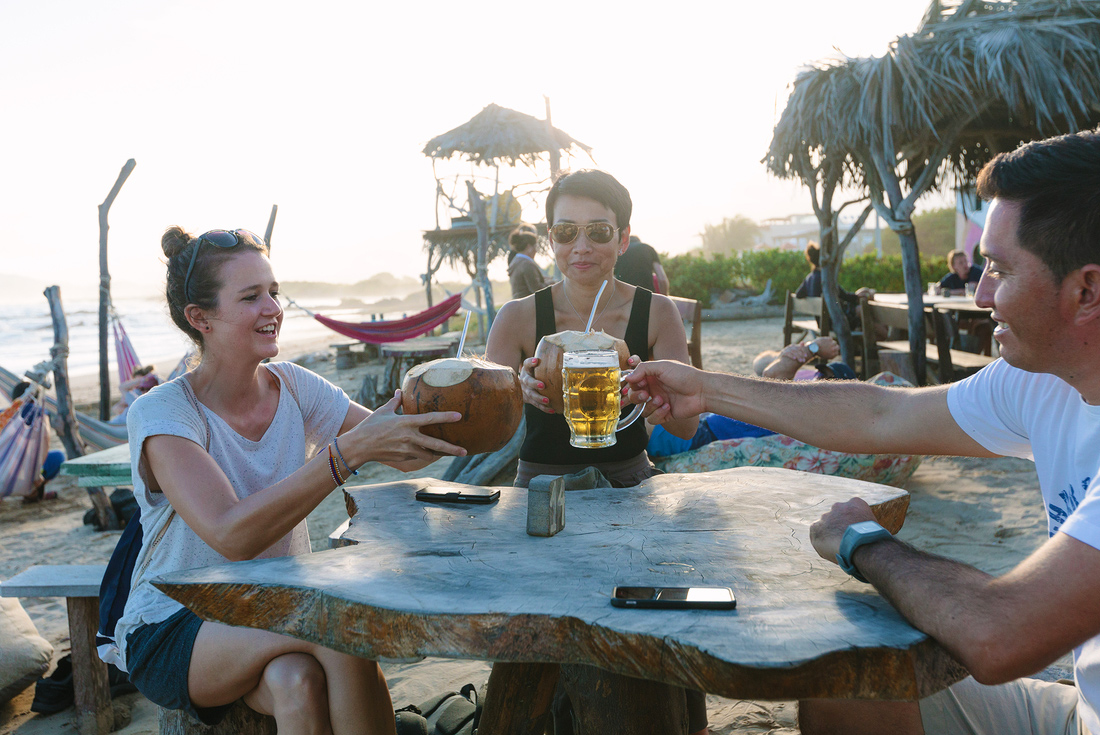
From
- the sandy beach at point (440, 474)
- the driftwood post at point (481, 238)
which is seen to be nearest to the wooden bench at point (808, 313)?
the sandy beach at point (440, 474)

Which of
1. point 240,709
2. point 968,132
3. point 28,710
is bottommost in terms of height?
point 28,710

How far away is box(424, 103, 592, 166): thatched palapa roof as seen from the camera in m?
12.3

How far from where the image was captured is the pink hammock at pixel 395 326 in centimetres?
885

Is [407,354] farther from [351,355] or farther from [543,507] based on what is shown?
[543,507]

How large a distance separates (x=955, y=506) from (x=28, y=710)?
4.08 meters

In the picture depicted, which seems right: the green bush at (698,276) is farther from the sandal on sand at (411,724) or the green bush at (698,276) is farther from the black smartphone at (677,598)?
the black smartphone at (677,598)

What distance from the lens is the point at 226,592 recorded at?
3.68 feet

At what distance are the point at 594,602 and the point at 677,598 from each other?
0.12 m

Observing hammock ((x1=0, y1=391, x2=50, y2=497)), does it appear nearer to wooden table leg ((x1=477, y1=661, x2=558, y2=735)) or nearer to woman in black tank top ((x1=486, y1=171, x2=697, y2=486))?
woman in black tank top ((x1=486, y1=171, x2=697, y2=486))

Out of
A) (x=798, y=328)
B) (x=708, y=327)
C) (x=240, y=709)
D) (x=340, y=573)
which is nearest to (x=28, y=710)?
(x=240, y=709)

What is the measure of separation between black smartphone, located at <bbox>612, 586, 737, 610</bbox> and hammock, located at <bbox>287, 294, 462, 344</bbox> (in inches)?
308

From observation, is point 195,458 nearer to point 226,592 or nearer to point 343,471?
point 343,471

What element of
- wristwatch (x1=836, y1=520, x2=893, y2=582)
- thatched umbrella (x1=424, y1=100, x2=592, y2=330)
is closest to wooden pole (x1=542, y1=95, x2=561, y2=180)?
thatched umbrella (x1=424, y1=100, x2=592, y2=330)

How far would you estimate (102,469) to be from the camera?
3398mm
